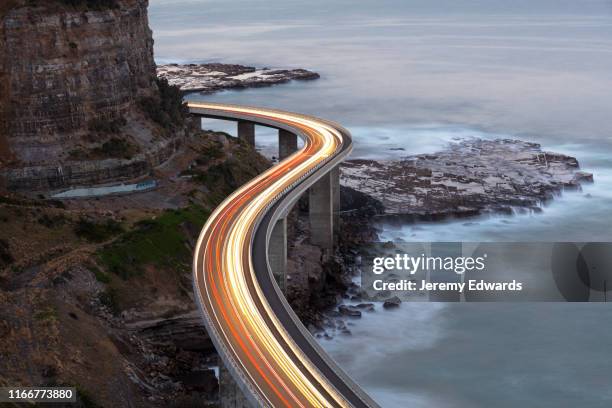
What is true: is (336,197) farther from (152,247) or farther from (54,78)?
(54,78)

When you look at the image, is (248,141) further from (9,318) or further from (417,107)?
(9,318)

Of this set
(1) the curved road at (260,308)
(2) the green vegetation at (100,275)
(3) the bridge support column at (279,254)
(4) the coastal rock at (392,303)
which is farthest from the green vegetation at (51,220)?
(4) the coastal rock at (392,303)

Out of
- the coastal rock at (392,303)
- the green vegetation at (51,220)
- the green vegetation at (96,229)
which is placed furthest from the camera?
the coastal rock at (392,303)

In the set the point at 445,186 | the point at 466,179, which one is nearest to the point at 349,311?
the point at 445,186

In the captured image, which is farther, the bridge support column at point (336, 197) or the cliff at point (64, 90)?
the bridge support column at point (336, 197)

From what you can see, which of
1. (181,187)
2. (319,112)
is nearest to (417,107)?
(319,112)

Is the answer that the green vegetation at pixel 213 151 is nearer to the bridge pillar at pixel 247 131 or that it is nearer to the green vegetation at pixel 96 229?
the bridge pillar at pixel 247 131

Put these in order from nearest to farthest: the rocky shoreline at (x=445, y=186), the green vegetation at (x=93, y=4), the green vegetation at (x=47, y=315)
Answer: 1. the green vegetation at (x=47, y=315)
2. the green vegetation at (x=93, y=4)
3. the rocky shoreline at (x=445, y=186)
